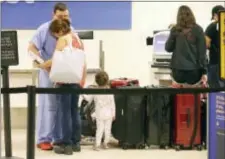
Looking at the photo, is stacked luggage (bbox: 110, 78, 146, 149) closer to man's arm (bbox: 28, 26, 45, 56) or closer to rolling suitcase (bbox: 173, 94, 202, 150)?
rolling suitcase (bbox: 173, 94, 202, 150)

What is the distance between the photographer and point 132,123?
18.6 ft

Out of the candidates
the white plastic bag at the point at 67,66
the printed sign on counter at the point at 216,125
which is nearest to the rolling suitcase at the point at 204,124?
the white plastic bag at the point at 67,66

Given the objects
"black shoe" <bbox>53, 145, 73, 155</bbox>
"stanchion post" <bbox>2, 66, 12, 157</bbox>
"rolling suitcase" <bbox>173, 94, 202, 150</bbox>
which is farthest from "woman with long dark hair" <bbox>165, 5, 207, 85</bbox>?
"stanchion post" <bbox>2, 66, 12, 157</bbox>

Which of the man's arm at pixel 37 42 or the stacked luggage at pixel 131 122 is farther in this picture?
the stacked luggage at pixel 131 122

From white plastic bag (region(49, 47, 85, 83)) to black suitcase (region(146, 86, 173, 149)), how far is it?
950 millimetres

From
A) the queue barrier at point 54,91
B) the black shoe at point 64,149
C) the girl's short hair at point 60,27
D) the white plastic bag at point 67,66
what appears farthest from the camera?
the black shoe at point 64,149

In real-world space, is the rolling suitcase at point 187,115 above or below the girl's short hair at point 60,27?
below

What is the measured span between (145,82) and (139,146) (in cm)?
198

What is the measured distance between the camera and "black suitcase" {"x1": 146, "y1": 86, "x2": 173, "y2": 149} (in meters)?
5.68

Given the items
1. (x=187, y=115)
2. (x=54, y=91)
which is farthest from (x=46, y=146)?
(x=54, y=91)

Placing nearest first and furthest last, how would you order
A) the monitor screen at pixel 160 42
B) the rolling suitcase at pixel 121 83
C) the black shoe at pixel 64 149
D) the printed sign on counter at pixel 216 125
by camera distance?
A: 1. the printed sign on counter at pixel 216 125
2. the black shoe at pixel 64 149
3. the rolling suitcase at pixel 121 83
4. the monitor screen at pixel 160 42

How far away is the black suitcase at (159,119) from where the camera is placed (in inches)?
224

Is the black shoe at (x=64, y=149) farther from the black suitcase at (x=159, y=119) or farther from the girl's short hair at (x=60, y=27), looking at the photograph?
the girl's short hair at (x=60, y=27)

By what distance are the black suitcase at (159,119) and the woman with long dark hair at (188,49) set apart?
0.91ft
